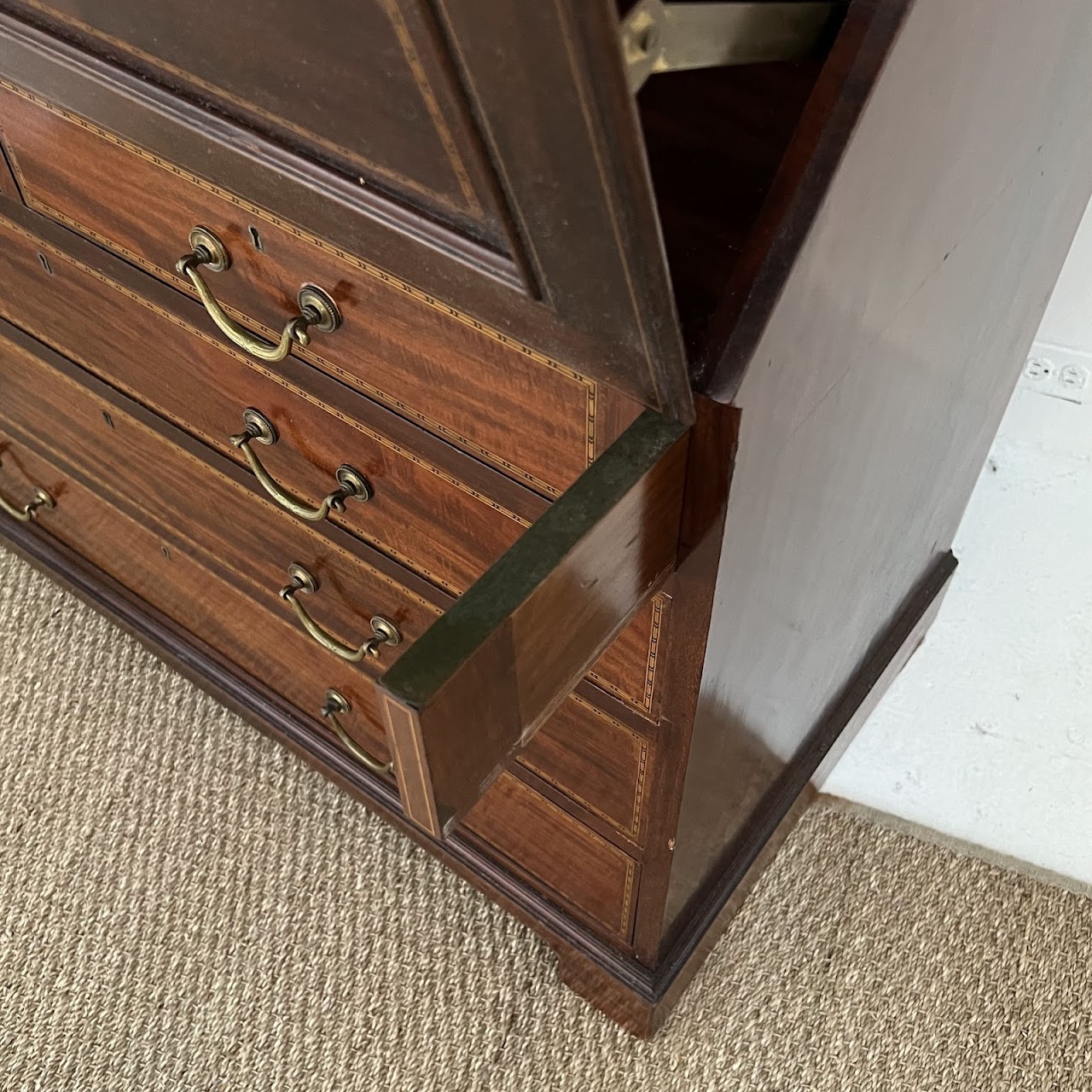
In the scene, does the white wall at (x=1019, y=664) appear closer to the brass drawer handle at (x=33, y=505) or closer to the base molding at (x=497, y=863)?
the base molding at (x=497, y=863)

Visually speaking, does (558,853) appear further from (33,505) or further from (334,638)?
(33,505)

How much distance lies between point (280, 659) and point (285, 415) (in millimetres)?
425

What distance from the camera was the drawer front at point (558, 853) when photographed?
0.99m

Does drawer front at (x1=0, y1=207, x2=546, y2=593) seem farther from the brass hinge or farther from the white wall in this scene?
the white wall

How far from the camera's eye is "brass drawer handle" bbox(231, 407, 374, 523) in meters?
0.82

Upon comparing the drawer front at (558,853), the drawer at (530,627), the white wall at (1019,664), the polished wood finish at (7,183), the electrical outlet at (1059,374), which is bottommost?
the white wall at (1019,664)

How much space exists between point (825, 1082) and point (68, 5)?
106 cm

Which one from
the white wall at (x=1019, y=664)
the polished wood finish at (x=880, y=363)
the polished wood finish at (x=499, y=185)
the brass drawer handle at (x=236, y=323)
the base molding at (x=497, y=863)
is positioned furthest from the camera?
the white wall at (x=1019, y=664)

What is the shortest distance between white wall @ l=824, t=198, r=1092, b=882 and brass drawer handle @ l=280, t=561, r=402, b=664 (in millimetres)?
609

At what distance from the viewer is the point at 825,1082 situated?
1.10 metres

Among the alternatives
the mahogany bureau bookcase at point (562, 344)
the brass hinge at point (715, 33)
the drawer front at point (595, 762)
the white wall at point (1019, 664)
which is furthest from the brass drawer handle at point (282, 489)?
the white wall at point (1019, 664)

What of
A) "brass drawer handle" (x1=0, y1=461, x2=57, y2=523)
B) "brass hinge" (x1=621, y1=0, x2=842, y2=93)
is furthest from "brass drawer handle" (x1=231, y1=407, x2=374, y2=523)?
"brass drawer handle" (x1=0, y1=461, x2=57, y2=523)

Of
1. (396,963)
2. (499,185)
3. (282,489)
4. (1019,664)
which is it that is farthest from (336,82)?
(1019,664)

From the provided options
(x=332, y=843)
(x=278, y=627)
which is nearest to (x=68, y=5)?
(x=278, y=627)
